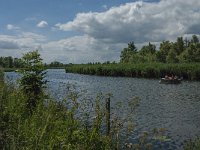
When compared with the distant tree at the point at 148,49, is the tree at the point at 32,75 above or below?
below

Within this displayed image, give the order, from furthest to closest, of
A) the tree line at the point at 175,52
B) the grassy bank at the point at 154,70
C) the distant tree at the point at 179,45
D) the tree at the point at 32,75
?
the distant tree at the point at 179,45, the tree line at the point at 175,52, the grassy bank at the point at 154,70, the tree at the point at 32,75

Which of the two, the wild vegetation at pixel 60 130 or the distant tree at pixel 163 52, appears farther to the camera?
the distant tree at pixel 163 52

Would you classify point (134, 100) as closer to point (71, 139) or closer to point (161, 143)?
point (71, 139)

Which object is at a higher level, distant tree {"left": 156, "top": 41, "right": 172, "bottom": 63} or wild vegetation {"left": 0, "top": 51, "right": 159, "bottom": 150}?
distant tree {"left": 156, "top": 41, "right": 172, "bottom": 63}

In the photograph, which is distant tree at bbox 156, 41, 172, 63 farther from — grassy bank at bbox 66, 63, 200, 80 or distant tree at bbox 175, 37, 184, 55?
grassy bank at bbox 66, 63, 200, 80

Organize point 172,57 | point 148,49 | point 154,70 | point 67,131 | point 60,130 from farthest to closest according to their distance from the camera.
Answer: point 148,49 < point 172,57 < point 154,70 < point 60,130 < point 67,131

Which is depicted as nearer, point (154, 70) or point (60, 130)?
point (60, 130)

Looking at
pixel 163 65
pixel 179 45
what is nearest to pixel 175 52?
pixel 179 45

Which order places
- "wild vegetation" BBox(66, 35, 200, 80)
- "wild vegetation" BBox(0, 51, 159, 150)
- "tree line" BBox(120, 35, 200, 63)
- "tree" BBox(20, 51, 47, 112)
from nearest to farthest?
"wild vegetation" BBox(0, 51, 159, 150) → "tree" BBox(20, 51, 47, 112) → "wild vegetation" BBox(66, 35, 200, 80) → "tree line" BBox(120, 35, 200, 63)

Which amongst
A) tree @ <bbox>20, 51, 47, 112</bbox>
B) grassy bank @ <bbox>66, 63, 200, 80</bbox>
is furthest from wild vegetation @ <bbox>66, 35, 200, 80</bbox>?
tree @ <bbox>20, 51, 47, 112</bbox>

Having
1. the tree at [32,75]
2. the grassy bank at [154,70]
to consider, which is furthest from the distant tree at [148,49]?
the tree at [32,75]

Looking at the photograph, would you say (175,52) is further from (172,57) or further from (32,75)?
(32,75)

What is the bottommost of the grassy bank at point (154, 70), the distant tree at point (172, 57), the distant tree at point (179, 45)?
the grassy bank at point (154, 70)

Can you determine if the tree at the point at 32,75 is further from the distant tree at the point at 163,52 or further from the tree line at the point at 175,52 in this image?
the distant tree at the point at 163,52
